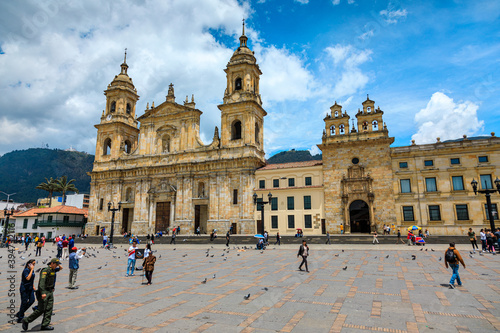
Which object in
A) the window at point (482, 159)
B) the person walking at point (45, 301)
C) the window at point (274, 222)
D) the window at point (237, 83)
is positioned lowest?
the person walking at point (45, 301)

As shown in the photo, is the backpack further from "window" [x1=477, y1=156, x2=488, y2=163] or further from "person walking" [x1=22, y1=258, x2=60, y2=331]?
"window" [x1=477, y1=156, x2=488, y2=163]

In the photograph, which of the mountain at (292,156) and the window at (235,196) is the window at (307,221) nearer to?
the window at (235,196)

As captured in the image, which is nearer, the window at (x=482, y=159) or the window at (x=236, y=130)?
the window at (x=482, y=159)

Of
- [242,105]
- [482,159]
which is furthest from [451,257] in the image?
[242,105]

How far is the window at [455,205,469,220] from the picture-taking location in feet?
107

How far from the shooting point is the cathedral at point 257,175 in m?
33.6

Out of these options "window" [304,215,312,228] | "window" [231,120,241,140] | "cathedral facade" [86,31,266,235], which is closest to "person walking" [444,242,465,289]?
"window" [304,215,312,228]

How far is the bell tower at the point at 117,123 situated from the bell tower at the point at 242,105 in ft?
63.4

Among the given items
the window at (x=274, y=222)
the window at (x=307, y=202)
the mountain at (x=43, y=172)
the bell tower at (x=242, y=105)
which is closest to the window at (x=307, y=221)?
the window at (x=307, y=202)

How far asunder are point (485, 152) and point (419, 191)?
25.3 feet

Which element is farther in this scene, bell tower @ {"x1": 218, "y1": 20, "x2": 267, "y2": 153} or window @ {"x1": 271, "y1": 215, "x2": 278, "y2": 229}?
bell tower @ {"x1": 218, "y1": 20, "x2": 267, "y2": 153}

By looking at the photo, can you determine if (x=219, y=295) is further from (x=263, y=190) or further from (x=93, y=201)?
(x=93, y=201)

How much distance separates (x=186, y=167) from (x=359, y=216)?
25.2 m

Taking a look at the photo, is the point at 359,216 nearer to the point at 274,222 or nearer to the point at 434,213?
the point at 434,213
